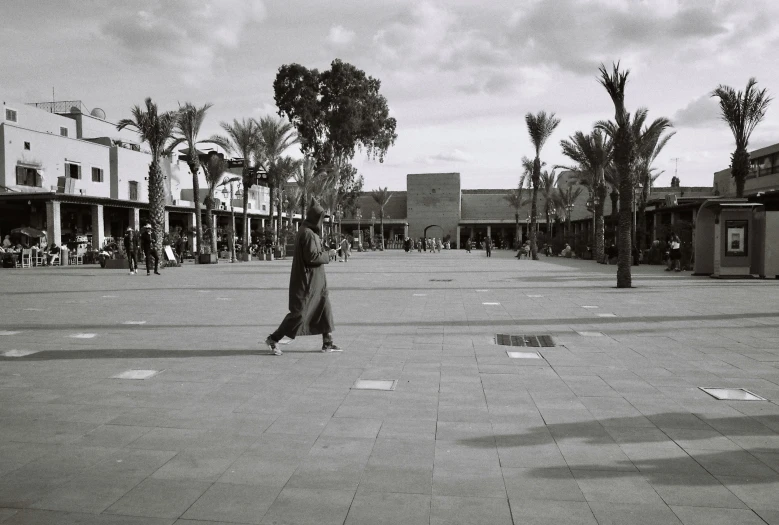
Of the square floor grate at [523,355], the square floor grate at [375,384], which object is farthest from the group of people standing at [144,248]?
the square floor grate at [375,384]

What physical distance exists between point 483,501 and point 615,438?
1.29 metres

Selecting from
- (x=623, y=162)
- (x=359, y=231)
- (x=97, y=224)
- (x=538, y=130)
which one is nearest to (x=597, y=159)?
(x=538, y=130)

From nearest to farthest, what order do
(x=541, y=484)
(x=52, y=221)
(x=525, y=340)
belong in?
(x=541, y=484) < (x=525, y=340) < (x=52, y=221)

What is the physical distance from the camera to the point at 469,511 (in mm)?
2809

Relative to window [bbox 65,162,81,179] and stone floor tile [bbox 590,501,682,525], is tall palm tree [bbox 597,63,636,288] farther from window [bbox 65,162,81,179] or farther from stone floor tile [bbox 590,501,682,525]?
window [bbox 65,162,81,179]

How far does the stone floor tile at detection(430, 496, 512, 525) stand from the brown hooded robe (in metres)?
3.61

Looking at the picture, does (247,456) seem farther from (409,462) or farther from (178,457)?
(409,462)

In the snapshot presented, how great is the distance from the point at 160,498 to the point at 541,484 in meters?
1.81

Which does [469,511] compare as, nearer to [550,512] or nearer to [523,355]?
[550,512]

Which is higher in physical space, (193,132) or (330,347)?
(193,132)

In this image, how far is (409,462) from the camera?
3410mm

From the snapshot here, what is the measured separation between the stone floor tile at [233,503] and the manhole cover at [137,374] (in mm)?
2727

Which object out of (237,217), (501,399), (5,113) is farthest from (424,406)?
(237,217)

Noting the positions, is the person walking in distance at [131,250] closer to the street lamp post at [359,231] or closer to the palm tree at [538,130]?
the palm tree at [538,130]
